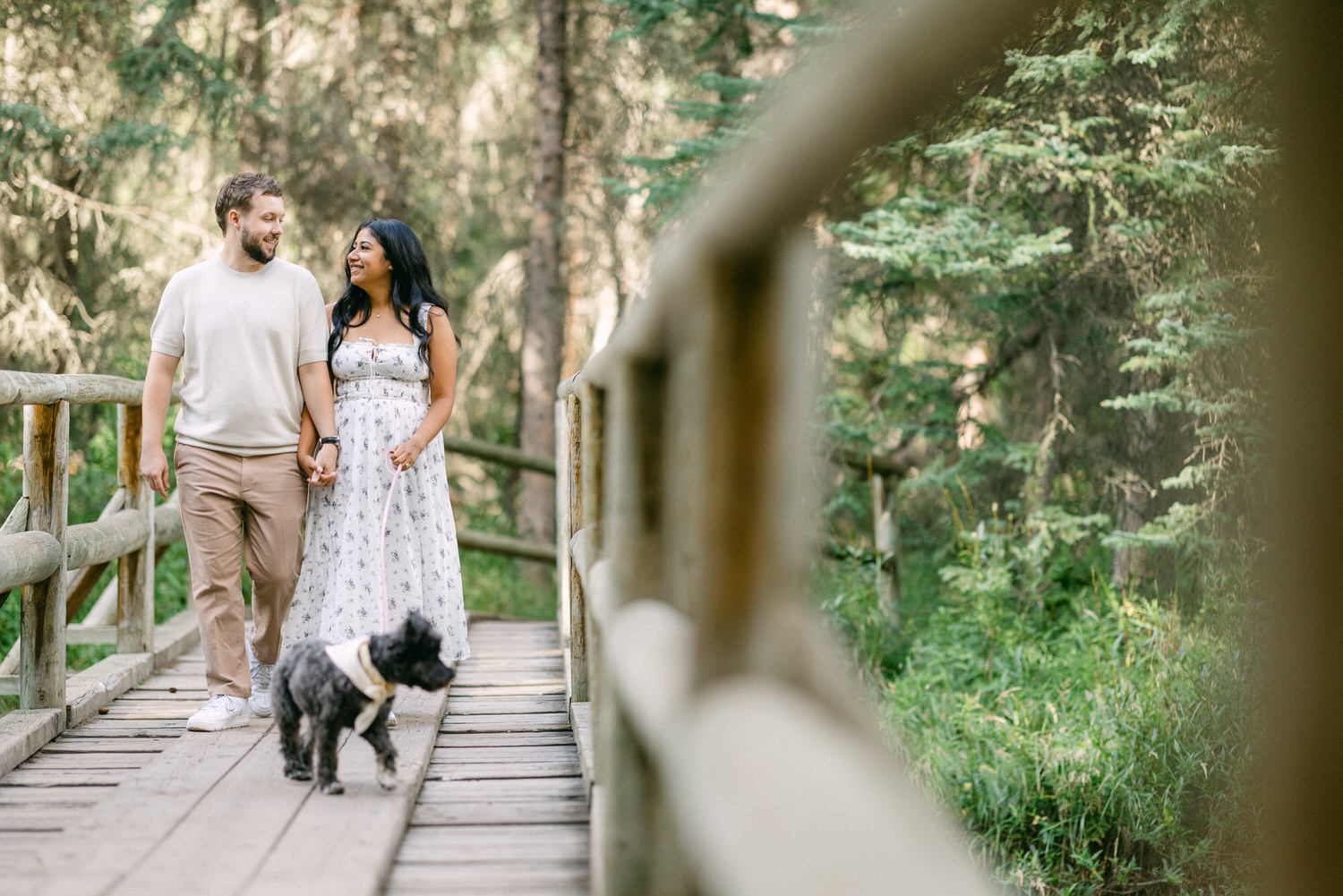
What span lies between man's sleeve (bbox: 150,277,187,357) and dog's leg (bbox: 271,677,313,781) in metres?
1.54

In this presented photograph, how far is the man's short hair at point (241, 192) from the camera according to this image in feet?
14.0

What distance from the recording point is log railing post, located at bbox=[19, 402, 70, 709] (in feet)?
14.1

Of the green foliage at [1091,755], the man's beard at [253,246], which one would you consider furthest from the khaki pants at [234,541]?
the green foliage at [1091,755]

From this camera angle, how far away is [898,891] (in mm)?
720

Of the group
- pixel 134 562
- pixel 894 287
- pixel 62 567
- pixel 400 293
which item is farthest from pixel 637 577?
pixel 894 287

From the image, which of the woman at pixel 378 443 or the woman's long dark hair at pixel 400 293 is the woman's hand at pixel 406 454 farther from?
the woman's long dark hair at pixel 400 293

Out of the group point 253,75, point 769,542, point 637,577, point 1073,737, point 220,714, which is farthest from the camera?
point 253,75

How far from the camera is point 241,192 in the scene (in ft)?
14.0

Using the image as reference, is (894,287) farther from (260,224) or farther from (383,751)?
(383,751)

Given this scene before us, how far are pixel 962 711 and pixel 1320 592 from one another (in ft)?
21.5

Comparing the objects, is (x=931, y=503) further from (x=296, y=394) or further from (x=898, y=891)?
(x=898, y=891)

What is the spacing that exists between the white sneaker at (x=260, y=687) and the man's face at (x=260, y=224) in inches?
56.5

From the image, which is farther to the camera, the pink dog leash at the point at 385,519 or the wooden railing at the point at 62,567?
the pink dog leash at the point at 385,519

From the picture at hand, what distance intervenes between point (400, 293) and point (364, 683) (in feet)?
6.28
